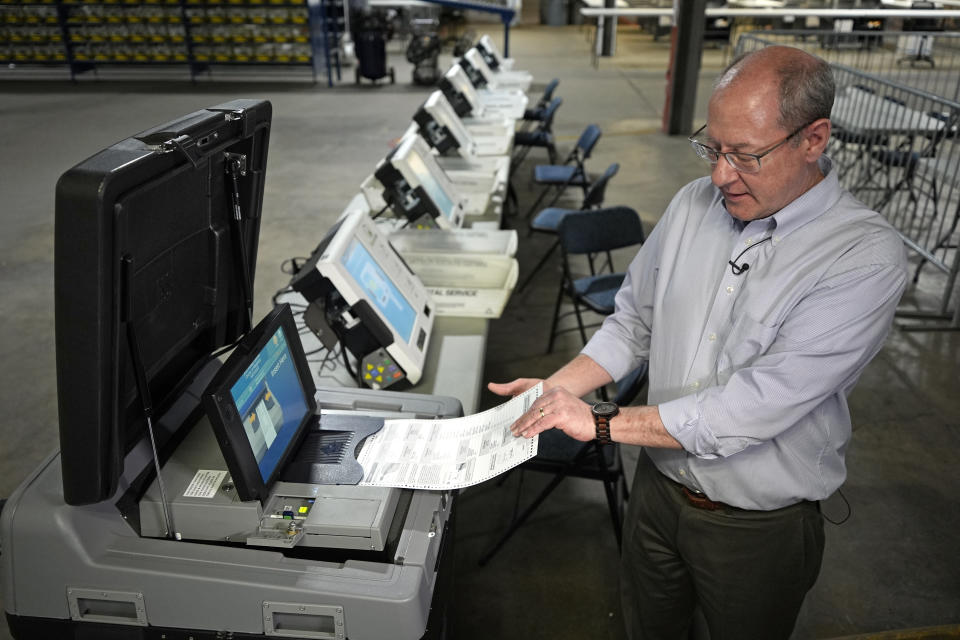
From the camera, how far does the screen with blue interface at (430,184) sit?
132 inches

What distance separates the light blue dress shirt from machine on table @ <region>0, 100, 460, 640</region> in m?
0.56

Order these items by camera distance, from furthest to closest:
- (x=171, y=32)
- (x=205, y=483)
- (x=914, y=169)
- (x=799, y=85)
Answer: (x=171, y=32)
(x=914, y=169)
(x=205, y=483)
(x=799, y=85)

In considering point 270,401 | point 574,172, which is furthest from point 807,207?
point 574,172

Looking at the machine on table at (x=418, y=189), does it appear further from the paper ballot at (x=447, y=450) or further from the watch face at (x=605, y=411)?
Answer: the watch face at (x=605, y=411)

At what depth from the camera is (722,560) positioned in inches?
65.4

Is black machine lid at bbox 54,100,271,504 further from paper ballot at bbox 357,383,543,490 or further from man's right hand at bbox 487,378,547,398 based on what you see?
man's right hand at bbox 487,378,547,398

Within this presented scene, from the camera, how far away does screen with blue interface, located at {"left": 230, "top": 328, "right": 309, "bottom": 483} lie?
4.57 feet

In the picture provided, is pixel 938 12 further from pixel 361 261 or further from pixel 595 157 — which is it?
pixel 361 261

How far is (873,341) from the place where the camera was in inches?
54.9

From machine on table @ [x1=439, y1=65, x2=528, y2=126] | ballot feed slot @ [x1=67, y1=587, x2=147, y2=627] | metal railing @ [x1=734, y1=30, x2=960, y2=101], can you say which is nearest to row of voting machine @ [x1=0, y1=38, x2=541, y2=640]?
ballot feed slot @ [x1=67, y1=587, x2=147, y2=627]

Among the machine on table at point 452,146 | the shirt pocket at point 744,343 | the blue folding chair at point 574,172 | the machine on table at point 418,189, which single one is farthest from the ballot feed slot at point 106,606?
the blue folding chair at point 574,172

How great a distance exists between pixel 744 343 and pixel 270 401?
3.10ft

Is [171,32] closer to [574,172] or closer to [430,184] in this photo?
[574,172]

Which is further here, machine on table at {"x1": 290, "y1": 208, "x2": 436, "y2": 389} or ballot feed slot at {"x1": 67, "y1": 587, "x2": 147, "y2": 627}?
machine on table at {"x1": 290, "y1": 208, "x2": 436, "y2": 389}
